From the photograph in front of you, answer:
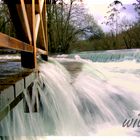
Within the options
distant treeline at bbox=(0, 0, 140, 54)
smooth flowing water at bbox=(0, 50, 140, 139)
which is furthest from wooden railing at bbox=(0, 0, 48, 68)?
distant treeline at bbox=(0, 0, 140, 54)

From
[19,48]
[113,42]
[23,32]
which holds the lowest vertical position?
[113,42]

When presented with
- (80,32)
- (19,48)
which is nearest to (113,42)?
(80,32)

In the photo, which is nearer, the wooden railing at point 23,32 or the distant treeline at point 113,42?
the wooden railing at point 23,32

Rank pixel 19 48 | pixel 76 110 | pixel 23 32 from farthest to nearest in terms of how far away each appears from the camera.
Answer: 1. pixel 76 110
2. pixel 23 32
3. pixel 19 48

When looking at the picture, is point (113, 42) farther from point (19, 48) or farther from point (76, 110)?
point (19, 48)

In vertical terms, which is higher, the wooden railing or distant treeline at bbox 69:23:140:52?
the wooden railing

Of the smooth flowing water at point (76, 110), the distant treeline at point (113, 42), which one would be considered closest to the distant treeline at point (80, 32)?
the distant treeline at point (113, 42)

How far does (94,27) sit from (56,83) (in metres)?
18.4

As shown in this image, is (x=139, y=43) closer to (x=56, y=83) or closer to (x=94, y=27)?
(x=94, y=27)

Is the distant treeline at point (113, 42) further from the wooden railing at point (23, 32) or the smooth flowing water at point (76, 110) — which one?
the wooden railing at point (23, 32)

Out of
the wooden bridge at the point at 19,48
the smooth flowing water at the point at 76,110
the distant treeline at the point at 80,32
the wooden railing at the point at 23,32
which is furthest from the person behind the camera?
the distant treeline at the point at 80,32

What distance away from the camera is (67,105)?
3.76m

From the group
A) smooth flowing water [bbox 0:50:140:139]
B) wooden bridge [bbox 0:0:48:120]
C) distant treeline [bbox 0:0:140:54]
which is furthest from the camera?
distant treeline [bbox 0:0:140:54]

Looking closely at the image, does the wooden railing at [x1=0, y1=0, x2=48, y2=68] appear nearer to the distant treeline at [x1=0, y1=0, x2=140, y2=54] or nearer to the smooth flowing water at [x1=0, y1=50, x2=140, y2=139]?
the smooth flowing water at [x1=0, y1=50, x2=140, y2=139]
